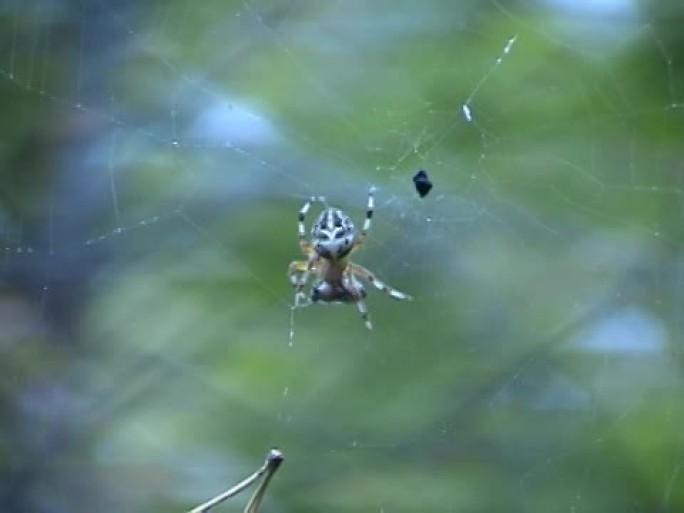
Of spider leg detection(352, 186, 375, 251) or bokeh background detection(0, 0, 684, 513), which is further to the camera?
spider leg detection(352, 186, 375, 251)

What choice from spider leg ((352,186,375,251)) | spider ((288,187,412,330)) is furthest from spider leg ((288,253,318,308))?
spider leg ((352,186,375,251))

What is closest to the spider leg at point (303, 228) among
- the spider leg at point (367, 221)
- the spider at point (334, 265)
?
the spider at point (334, 265)

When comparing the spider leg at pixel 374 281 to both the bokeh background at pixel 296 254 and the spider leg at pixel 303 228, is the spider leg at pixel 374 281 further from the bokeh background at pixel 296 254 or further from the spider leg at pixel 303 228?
the spider leg at pixel 303 228

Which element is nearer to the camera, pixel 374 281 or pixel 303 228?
pixel 303 228

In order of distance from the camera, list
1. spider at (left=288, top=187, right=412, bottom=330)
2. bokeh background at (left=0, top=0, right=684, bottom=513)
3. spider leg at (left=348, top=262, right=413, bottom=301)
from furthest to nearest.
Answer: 1. spider leg at (left=348, top=262, right=413, bottom=301)
2. spider at (left=288, top=187, right=412, bottom=330)
3. bokeh background at (left=0, top=0, right=684, bottom=513)

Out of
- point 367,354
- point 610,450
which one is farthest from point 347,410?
point 610,450

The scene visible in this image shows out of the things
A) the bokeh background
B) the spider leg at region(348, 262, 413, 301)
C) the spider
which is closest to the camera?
the bokeh background

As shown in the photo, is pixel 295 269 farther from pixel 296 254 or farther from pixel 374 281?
pixel 374 281

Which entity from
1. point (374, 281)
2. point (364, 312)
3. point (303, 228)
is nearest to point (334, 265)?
point (374, 281)

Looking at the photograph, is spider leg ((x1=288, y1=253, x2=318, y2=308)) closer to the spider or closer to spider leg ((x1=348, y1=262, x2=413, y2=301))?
the spider
